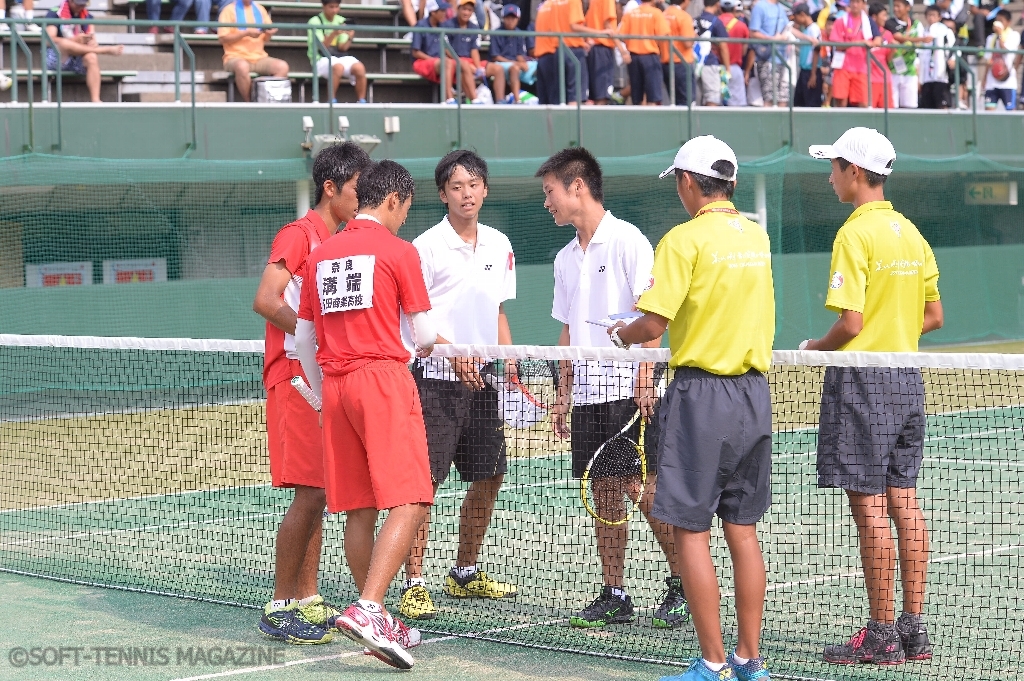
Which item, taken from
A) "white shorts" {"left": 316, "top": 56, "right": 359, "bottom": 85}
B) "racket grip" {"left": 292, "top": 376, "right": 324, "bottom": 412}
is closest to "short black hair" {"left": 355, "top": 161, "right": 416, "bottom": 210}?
"racket grip" {"left": 292, "top": 376, "right": 324, "bottom": 412}

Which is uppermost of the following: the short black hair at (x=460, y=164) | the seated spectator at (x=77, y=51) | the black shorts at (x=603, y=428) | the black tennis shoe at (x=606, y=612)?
the seated spectator at (x=77, y=51)

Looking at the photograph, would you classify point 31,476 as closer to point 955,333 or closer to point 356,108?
point 356,108

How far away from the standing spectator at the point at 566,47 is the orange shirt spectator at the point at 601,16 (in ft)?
0.41

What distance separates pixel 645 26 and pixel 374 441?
612 inches

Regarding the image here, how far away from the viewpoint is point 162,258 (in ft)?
53.8

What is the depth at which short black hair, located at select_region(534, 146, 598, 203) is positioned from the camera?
7086mm

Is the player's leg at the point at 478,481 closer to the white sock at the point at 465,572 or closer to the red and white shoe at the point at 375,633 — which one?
the white sock at the point at 465,572

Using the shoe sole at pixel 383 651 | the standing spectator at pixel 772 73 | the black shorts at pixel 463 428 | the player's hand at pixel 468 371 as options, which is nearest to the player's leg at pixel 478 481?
the black shorts at pixel 463 428

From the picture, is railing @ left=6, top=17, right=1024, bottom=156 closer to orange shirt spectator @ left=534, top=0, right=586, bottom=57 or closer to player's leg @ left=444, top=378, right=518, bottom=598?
orange shirt spectator @ left=534, top=0, right=586, bottom=57

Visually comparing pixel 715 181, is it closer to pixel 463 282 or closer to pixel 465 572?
pixel 463 282

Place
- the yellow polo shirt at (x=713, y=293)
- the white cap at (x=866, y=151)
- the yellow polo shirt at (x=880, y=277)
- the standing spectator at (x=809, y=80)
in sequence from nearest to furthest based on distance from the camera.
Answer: the yellow polo shirt at (x=713, y=293)
the yellow polo shirt at (x=880, y=277)
the white cap at (x=866, y=151)
the standing spectator at (x=809, y=80)

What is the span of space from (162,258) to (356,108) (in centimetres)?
333

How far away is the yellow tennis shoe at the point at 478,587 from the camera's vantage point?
741 cm

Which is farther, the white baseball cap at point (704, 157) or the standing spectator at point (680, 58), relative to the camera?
the standing spectator at point (680, 58)
